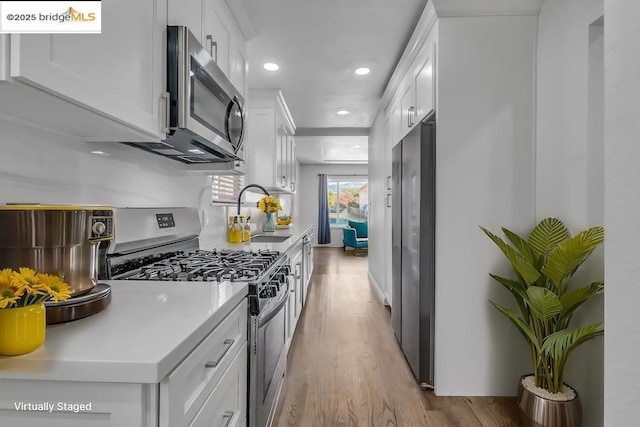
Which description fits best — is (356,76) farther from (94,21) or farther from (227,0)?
(94,21)

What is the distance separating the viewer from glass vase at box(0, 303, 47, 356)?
0.61 meters

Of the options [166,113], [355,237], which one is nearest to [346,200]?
[355,237]

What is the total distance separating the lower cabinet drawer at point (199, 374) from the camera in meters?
0.64

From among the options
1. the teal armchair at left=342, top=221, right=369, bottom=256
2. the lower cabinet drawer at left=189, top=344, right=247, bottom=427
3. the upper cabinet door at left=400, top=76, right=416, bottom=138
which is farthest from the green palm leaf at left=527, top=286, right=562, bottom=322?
the teal armchair at left=342, top=221, right=369, bottom=256

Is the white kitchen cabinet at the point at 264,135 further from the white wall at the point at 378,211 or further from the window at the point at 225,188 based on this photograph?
the white wall at the point at 378,211

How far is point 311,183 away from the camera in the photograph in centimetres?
956

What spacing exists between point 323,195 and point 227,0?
24.7 ft

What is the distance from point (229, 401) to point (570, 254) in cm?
155

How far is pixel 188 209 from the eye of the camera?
6.66ft

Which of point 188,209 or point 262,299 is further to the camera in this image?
point 188,209

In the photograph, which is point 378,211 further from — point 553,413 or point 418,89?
point 553,413

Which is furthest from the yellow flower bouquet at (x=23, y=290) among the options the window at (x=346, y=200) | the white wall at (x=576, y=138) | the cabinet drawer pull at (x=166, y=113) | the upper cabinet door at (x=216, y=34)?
the window at (x=346, y=200)

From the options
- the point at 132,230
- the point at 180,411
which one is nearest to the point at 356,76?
the point at 132,230

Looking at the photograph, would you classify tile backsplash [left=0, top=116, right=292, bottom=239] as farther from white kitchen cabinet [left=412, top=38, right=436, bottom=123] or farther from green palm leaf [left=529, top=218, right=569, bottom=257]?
green palm leaf [left=529, top=218, right=569, bottom=257]
